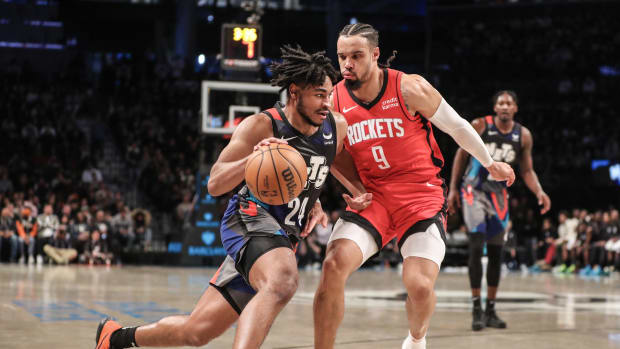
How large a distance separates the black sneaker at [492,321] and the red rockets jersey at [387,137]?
2.65 meters

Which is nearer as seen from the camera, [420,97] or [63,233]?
[420,97]

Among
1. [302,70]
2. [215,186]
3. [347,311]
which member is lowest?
[347,311]

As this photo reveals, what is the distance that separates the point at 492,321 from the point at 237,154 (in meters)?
4.08

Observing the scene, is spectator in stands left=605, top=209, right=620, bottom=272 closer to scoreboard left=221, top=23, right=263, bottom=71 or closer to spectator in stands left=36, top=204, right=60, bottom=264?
scoreboard left=221, top=23, right=263, bottom=71

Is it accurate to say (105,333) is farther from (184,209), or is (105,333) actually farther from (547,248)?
(547,248)

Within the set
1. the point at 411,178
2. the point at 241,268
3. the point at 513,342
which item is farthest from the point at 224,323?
the point at 513,342

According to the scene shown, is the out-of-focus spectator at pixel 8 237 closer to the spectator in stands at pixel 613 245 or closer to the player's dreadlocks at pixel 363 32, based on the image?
the spectator in stands at pixel 613 245

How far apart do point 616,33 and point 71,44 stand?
1959cm

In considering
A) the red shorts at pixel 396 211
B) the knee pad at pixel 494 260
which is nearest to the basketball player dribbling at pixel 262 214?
the red shorts at pixel 396 211

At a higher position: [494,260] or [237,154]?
[237,154]

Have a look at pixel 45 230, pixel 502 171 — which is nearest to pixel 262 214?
pixel 502 171

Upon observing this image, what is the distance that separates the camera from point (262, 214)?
4.23 metres

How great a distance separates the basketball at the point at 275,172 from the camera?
3.83 meters

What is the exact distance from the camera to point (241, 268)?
13.4ft
